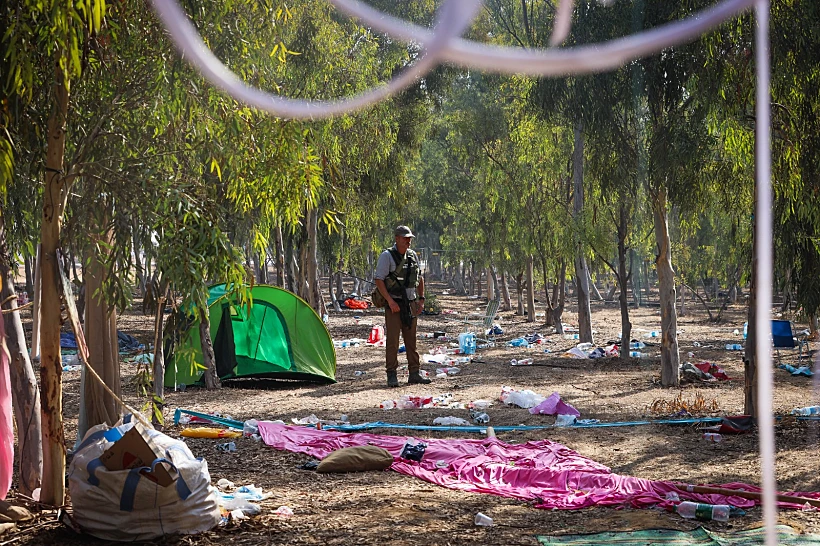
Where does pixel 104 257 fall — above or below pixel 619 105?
below

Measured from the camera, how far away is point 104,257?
432 cm

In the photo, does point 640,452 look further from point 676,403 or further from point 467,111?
point 467,111

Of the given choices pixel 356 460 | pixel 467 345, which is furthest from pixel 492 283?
pixel 356 460

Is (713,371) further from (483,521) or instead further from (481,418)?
(483,521)

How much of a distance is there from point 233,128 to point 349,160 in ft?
43.2

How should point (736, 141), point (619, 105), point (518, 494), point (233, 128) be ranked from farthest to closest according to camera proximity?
point (619, 105) → point (736, 141) → point (518, 494) → point (233, 128)

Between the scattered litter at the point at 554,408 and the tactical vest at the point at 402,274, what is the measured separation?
239cm

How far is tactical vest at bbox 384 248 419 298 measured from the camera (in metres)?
10.0

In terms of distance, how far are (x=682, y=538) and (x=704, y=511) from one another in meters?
Result: 0.48

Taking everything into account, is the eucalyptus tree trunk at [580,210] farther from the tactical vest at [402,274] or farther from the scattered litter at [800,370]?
the tactical vest at [402,274]

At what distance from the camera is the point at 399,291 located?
10117 mm

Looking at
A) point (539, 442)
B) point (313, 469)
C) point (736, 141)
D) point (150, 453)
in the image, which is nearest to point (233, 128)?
point (150, 453)

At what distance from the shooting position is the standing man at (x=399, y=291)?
32.8ft

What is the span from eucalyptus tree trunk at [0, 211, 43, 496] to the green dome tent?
5.40 m
